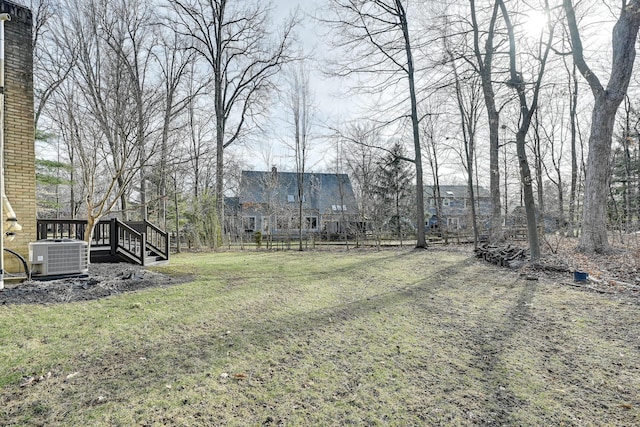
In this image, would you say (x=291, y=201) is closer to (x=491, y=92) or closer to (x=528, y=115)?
(x=491, y=92)

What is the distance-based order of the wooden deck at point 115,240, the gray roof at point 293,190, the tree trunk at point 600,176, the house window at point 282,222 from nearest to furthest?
the wooden deck at point 115,240, the tree trunk at point 600,176, the house window at point 282,222, the gray roof at point 293,190

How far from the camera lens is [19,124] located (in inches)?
263

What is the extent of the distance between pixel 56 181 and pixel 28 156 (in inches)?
389

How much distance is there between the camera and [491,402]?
96.8 inches

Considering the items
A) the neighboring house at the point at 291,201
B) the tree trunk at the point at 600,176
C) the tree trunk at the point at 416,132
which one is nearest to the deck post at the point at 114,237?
the tree trunk at the point at 416,132

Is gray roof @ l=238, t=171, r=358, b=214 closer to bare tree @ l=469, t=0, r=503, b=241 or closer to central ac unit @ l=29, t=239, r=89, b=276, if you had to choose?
bare tree @ l=469, t=0, r=503, b=241

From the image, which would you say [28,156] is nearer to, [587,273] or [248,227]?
[587,273]

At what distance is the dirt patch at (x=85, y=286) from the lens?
5.30 m

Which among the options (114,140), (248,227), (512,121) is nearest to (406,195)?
(512,121)

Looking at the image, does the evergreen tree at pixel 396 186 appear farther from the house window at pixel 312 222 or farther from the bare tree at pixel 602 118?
the bare tree at pixel 602 118

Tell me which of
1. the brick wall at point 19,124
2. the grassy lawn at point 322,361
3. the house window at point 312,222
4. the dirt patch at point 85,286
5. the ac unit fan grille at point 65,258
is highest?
the brick wall at point 19,124

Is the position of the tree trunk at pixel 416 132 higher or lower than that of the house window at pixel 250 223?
higher

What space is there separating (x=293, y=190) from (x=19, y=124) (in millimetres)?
27589

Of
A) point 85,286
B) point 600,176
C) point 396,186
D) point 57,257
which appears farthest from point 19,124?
point 396,186
